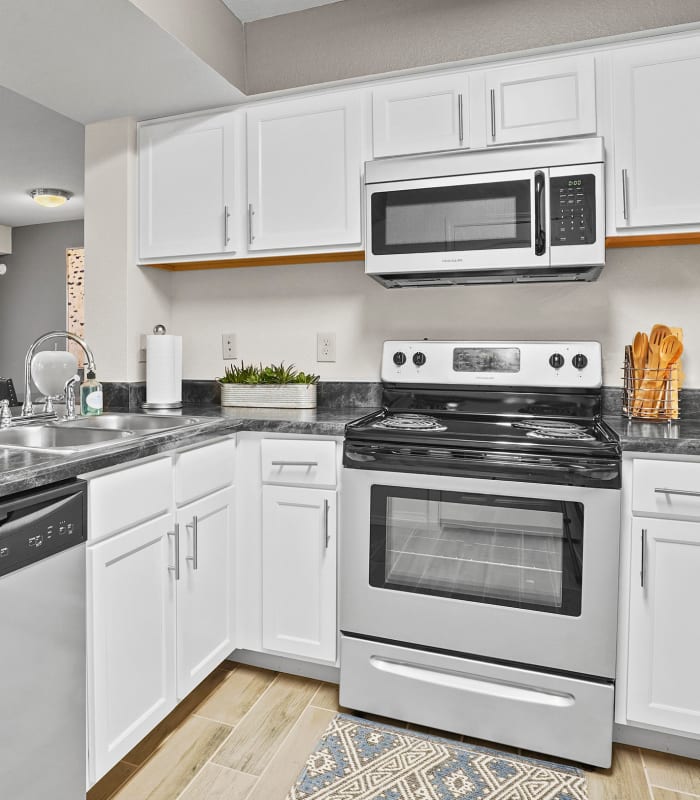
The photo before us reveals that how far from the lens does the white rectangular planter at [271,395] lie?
7.47 ft

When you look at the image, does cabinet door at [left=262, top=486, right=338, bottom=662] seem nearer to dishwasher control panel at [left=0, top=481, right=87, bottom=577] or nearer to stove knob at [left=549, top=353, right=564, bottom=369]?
dishwasher control panel at [left=0, top=481, right=87, bottom=577]

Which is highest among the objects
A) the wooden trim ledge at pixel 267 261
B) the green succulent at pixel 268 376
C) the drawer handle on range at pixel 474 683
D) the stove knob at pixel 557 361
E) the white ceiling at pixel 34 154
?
the white ceiling at pixel 34 154

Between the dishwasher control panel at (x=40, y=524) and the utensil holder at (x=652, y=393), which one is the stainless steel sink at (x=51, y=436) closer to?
the dishwasher control panel at (x=40, y=524)

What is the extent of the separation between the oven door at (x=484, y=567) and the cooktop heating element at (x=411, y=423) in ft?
0.51

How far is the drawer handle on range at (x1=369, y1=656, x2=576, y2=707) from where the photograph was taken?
62.9 inches

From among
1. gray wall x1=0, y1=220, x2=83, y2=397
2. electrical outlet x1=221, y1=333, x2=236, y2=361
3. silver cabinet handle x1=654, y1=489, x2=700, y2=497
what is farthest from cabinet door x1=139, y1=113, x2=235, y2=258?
gray wall x1=0, y1=220, x2=83, y2=397

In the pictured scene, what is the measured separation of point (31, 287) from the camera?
615 centimetres

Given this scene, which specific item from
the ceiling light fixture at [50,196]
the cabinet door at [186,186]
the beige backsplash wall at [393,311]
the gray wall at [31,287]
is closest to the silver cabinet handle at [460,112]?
the beige backsplash wall at [393,311]

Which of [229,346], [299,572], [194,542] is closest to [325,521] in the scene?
[299,572]

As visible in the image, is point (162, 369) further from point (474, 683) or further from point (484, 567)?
point (474, 683)

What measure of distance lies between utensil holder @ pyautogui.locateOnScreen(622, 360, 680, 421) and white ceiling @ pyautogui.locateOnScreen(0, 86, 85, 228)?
3144 millimetres

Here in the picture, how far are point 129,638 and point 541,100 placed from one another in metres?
2.02

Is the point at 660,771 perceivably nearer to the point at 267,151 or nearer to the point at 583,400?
the point at 583,400

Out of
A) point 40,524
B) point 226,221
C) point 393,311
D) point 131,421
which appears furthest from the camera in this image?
point 393,311
